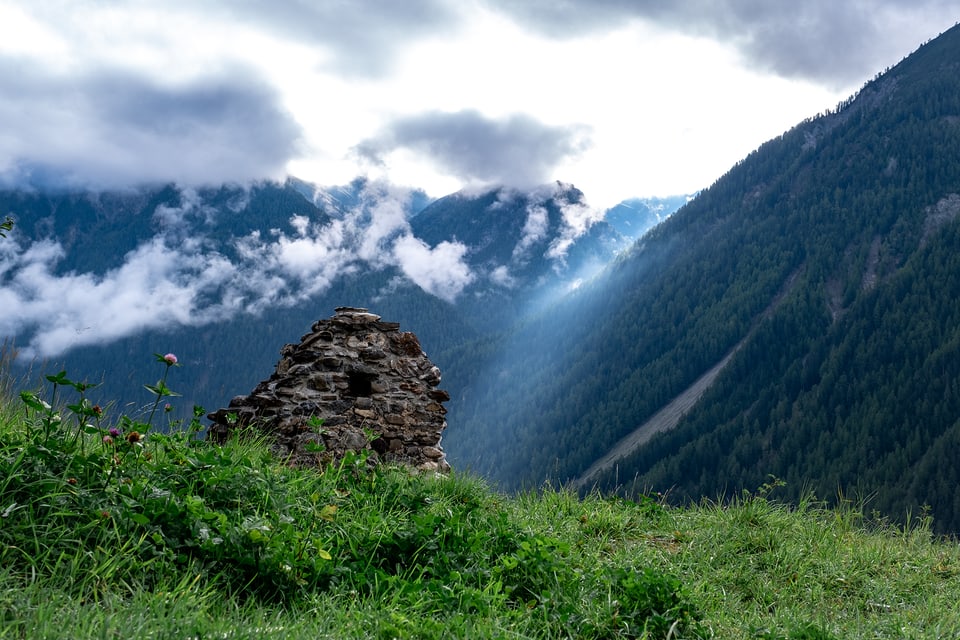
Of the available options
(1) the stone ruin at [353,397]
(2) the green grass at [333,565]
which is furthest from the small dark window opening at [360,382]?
(2) the green grass at [333,565]

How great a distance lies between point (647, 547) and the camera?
9570 millimetres

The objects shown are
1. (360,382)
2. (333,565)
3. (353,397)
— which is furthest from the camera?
(360,382)

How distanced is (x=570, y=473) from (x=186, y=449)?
641 feet

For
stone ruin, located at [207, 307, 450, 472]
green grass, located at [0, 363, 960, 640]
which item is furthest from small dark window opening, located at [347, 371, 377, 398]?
green grass, located at [0, 363, 960, 640]

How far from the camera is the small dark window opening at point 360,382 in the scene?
46.1ft

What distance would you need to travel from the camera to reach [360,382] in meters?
14.2

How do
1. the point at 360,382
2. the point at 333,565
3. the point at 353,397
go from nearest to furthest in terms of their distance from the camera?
the point at 333,565 → the point at 353,397 → the point at 360,382

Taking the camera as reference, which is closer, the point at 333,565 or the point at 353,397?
the point at 333,565

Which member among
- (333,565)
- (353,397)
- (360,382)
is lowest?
(333,565)

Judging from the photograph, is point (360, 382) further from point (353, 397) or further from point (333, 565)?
point (333, 565)

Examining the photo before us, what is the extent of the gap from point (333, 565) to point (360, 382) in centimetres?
826

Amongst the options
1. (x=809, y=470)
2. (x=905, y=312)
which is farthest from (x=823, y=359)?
(x=809, y=470)

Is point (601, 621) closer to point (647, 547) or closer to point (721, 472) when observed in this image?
point (647, 547)

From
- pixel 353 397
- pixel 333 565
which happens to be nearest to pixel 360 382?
pixel 353 397
